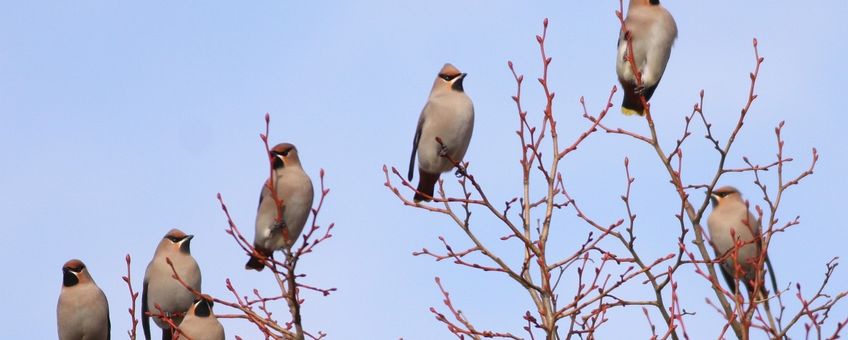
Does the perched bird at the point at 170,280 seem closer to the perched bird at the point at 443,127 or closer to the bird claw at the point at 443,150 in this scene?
the perched bird at the point at 443,127

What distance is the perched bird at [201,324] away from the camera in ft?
24.4

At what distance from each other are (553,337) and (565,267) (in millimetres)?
539

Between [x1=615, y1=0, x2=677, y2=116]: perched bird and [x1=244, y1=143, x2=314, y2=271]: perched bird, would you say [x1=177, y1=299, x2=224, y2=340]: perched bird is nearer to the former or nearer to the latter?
[x1=244, y1=143, x2=314, y2=271]: perched bird

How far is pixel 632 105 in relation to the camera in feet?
25.9

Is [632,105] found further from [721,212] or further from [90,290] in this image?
[90,290]

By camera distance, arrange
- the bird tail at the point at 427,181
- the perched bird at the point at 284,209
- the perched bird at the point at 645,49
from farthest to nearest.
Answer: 1. the perched bird at the point at 645,49
2. the bird tail at the point at 427,181
3. the perched bird at the point at 284,209

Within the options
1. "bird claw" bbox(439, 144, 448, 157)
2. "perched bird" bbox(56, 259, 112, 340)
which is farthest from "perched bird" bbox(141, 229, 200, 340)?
"bird claw" bbox(439, 144, 448, 157)

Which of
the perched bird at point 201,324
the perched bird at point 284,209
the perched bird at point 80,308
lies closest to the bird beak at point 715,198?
the perched bird at point 284,209

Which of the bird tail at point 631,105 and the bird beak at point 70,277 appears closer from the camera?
the bird tail at point 631,105

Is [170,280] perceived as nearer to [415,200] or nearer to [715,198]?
[415,200]

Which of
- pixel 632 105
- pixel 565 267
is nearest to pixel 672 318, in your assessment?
pixel 565 267

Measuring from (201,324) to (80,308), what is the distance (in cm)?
108

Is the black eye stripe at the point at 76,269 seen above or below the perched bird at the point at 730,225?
below

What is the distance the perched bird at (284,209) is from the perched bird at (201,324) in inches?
31.9
